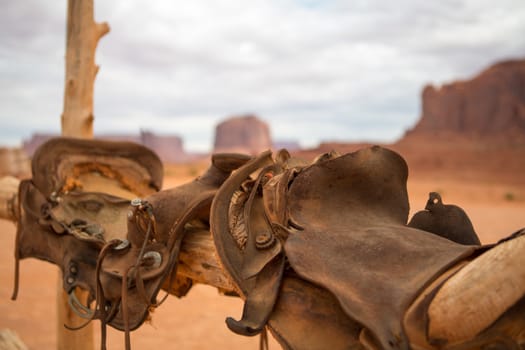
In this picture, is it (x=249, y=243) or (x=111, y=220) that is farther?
(x=111, y=220)

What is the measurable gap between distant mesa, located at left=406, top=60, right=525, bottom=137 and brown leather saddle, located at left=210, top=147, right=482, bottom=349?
39.3m

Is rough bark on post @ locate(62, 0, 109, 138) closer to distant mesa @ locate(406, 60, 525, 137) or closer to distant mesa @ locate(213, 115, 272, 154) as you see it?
distant mesa @ locate(406, 60, 525, 137)

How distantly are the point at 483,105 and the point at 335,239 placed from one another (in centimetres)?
4271

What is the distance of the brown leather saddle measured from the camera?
34.3 inches

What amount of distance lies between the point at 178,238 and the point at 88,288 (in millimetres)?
556

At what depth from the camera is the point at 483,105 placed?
37.9m

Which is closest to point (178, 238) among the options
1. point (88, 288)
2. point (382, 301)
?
point (88, 288)

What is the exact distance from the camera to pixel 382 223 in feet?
3.89

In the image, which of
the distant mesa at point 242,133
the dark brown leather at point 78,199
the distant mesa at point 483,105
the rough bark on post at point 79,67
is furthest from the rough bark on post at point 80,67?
the distant mesa at point 242,133

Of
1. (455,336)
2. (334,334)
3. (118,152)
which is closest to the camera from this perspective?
(455,336)

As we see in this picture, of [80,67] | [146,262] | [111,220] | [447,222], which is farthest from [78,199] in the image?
[447,222]

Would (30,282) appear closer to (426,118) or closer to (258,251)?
(258,251)

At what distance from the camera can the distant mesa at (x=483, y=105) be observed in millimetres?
36156

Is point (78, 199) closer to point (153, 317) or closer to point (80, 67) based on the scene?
point (80, 67)
